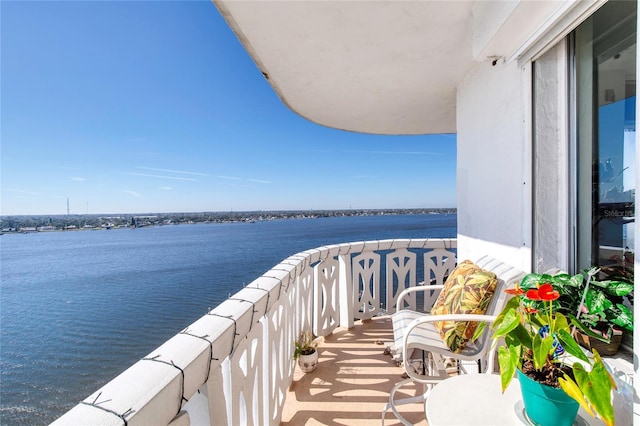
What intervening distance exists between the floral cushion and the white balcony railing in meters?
0.98

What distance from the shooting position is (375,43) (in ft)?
6.49

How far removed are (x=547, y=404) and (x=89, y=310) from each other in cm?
2222

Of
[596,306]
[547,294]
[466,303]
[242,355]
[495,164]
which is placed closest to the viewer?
[547,294]

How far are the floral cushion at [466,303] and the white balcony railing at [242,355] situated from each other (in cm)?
98

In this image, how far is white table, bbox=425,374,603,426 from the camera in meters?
0.91

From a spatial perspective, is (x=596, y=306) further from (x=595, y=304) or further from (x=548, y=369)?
(x=548, y=369)

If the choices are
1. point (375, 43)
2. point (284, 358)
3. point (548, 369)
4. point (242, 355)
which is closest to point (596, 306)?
point (548, 369)

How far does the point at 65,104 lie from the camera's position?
1105 inches

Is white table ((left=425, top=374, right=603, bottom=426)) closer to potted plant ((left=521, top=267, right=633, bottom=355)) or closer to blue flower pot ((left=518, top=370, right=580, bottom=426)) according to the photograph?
blue flower pot ((left=518, top=370, right=580, bottom=426))

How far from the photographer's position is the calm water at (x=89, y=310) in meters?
10.6

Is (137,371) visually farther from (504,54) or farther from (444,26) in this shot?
(504,54)

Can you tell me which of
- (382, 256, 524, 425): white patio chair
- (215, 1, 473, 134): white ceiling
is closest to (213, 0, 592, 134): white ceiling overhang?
(215, 1, 473, 134): white ceiling

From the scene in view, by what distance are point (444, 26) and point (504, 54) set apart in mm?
414

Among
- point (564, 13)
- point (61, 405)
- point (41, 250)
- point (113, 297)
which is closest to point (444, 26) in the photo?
point (564, 13)
